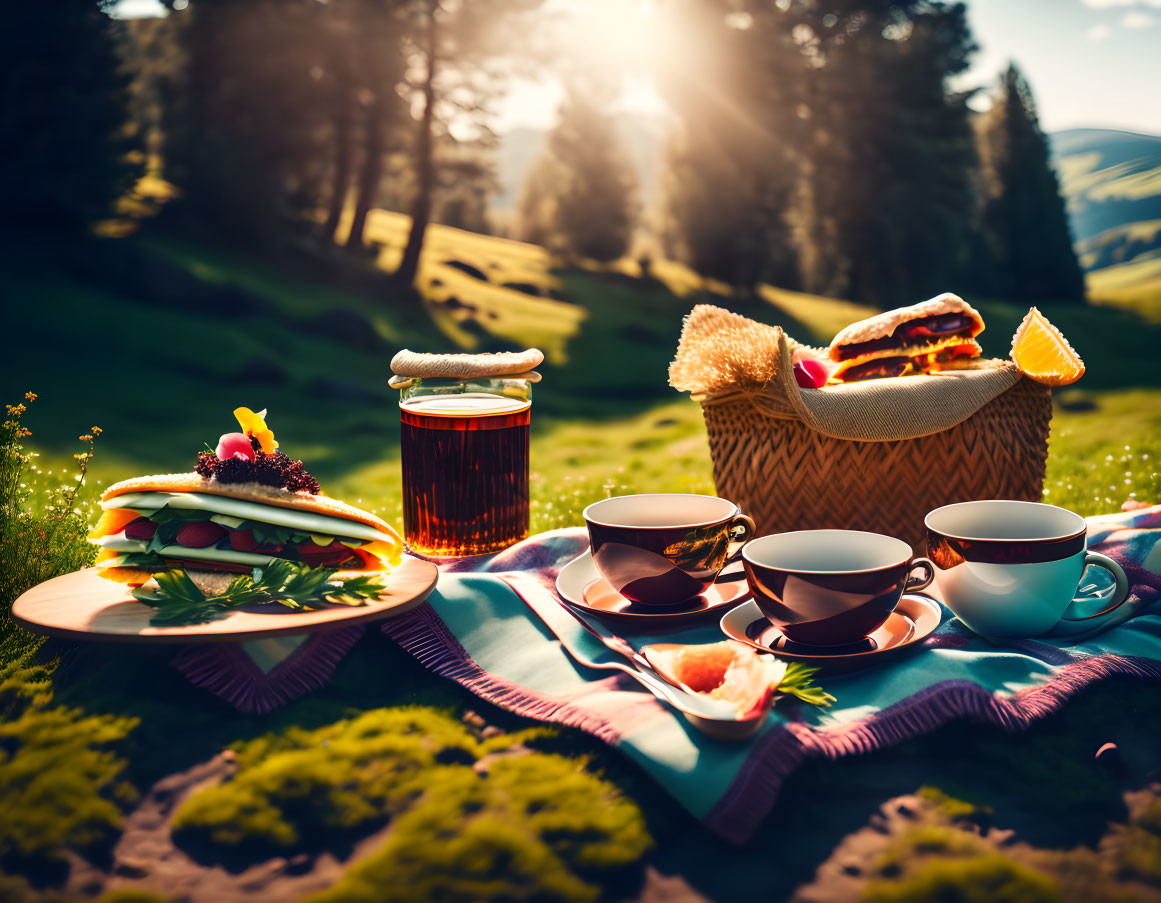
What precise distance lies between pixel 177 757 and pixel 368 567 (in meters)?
0.79

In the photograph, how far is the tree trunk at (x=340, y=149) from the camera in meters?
19.0

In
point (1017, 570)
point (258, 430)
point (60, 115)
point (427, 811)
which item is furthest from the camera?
point (60, 115)

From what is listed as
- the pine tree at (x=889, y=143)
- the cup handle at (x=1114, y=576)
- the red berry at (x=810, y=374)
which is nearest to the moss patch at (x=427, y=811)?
the cup handle at (x=1114, y=576)

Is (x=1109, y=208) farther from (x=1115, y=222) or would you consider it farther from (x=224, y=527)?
(x=224, y=527)

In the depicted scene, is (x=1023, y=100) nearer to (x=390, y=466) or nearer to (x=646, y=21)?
(x=646, y=21)

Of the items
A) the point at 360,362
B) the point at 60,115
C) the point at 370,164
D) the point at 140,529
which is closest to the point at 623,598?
the point at 140,529

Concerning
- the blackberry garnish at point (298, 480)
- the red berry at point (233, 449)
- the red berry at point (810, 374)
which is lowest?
the blackberry garnish at point (298, 480)

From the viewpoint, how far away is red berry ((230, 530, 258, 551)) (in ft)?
8.58

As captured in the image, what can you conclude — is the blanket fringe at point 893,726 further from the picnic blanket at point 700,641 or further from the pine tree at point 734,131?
the pine tree at point 734,131

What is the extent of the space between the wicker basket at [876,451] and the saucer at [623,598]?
0.67 meters

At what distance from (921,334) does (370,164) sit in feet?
60.2

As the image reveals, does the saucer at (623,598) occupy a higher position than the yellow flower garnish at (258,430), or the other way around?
the yellow flower garnish at (258,430)

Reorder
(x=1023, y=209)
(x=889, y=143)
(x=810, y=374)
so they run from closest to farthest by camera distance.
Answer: (x=810, y=374) → (x=889, y=143) → (x=1023, y=209)

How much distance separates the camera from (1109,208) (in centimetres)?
3562
